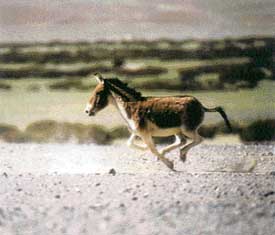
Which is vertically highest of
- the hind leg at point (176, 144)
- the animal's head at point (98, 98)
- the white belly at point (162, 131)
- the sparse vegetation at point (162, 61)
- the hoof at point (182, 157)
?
the sparse vegetation at point (162, 61)

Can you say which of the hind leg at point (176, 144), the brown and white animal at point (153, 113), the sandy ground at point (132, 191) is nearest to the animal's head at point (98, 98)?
the brown and white animal at point (153, 113)

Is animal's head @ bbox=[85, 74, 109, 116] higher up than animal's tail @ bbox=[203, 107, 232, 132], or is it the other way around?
animal's head @ bbox=[85, 74, 109, 116]

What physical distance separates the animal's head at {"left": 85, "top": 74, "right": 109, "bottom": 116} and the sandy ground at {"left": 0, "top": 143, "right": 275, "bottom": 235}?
106mm

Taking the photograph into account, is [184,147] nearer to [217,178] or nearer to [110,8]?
[217,178]

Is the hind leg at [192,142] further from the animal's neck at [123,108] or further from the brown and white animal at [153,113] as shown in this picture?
the animal's neck at [123,108]

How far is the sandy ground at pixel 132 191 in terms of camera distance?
2559 mm

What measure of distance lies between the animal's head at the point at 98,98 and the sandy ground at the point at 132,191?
0.35 ft

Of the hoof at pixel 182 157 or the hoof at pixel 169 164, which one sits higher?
the hoof at pixel 182 157

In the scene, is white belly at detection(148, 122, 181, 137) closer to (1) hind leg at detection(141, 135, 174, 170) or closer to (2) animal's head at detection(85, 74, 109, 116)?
(1) hind leg at detection(141, 135, 174, 170)

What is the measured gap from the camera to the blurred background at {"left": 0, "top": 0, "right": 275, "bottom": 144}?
8.48 feet

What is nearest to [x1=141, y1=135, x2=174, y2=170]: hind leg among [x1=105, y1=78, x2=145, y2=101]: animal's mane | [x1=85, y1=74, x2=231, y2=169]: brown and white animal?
[x1=85, y1=74, x2=231, y2=169]: brown and white animal

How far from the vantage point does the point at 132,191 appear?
2.58 meters

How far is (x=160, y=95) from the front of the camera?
2613mm

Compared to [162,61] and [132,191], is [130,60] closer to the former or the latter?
[162,61]
